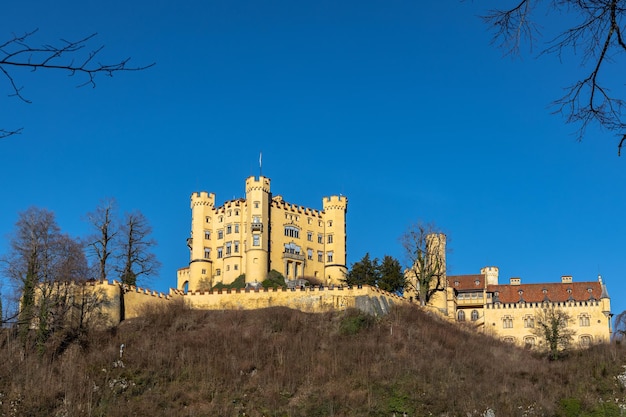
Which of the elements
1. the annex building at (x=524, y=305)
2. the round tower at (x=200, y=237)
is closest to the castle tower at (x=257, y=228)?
the round tower at (x=200, y=237)

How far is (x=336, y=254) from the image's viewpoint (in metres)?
78.6

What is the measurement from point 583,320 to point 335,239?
25377mm

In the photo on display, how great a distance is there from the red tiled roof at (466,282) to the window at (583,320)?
9782mm

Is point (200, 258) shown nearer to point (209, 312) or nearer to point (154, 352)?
point (209, 312)

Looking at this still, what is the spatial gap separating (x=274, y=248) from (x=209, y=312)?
18.5m

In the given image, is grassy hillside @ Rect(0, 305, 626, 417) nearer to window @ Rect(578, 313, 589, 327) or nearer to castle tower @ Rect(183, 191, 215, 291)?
window @ Rect(578, 313, 589, 327)

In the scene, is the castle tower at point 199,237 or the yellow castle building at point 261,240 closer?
the yellow castle building at point 261,240

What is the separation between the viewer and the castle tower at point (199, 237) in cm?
7662

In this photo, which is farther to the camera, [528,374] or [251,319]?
[251,319]

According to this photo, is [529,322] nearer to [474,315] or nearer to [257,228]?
[474,315]

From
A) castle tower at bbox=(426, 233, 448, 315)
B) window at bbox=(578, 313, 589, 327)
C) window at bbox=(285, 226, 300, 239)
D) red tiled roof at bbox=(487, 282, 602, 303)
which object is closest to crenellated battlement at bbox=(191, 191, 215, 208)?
window at bbox=(285, 226, 300, 239)

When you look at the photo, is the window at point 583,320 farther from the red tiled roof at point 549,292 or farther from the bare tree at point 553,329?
the red tiled roof at point 549,292

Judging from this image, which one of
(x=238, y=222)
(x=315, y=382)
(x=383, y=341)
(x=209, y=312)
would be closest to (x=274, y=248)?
(x=238, y=222)

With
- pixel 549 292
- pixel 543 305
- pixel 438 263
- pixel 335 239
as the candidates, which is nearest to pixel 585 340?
pixel 543 305
